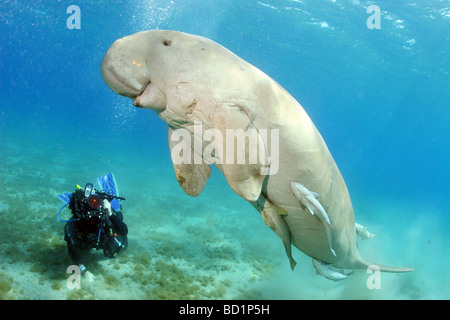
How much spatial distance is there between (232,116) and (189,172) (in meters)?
0.95

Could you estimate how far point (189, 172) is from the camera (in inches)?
93.0

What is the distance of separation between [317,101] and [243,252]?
71370 mm

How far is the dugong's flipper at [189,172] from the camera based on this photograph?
89.3 inches

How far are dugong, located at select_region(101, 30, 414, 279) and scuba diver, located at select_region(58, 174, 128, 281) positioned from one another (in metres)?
2.12

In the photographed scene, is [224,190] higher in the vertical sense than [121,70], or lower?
higher

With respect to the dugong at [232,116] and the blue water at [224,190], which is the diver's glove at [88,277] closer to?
the blue water at [224,190]

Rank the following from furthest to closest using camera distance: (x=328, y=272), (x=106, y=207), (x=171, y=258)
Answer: (x=171, y=258)
(x=106, y=207)
(x=328, y=272)

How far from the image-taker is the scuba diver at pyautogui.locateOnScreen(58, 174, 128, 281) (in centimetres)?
383

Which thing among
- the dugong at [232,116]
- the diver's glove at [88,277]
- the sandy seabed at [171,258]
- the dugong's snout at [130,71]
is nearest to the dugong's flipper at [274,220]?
the dugong at [232,116]

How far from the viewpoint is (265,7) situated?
19.7m

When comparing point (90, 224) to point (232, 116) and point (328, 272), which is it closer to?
point (328, 272)

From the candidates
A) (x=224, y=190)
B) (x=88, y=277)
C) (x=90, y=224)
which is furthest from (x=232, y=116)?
(x=224, y=190)
